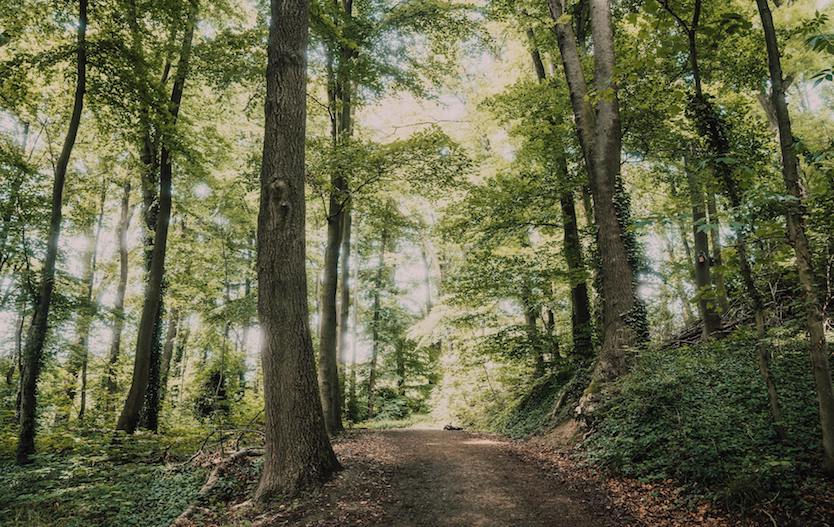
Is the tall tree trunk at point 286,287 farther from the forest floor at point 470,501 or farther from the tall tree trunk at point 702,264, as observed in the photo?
the tall tree trunk at point 702,264

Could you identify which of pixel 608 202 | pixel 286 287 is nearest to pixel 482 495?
pixel 286 287

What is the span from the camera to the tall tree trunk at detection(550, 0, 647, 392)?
772cm

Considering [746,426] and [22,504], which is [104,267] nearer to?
[22,504]

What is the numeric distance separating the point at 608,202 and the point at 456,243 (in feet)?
18.2

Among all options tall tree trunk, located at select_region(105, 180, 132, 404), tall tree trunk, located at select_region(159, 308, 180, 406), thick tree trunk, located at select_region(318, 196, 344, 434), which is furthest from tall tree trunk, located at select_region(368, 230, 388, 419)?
tall tree trunk, located at select_region(105, 180, 132, 404)

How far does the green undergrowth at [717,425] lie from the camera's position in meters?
4.23

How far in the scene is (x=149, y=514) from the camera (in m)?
6.19

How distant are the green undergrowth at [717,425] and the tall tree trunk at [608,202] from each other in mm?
726

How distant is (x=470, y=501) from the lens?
17.4 ft

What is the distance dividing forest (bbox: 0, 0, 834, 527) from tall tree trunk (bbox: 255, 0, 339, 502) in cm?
4

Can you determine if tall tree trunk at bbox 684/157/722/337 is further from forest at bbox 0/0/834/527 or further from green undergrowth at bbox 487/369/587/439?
green undergrowth at bbox 487/369/587/439

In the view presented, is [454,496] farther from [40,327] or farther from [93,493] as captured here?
[40,327]

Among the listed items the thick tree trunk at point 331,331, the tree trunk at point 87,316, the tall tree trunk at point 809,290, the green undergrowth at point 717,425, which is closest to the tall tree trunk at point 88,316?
A: the tree trunk at point 87,316

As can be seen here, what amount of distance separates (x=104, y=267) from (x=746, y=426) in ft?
77.5
